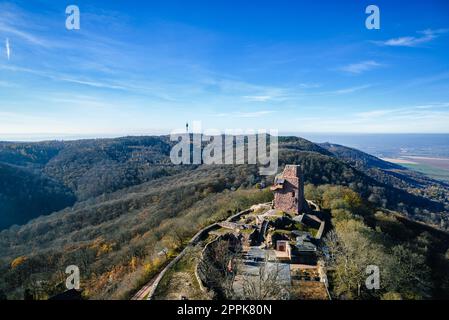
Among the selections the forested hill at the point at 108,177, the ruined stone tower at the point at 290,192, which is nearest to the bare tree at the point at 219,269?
the ruined stone tower at the point at 290,192

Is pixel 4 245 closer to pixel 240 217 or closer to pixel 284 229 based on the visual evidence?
pixel 240 217

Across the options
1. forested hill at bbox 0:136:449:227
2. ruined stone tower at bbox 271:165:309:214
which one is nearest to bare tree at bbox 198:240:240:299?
ruined stone tower at bbox 271:165:309:214

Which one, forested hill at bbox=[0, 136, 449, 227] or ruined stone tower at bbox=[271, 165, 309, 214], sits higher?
ruined stone tower at bbox=[271, 165, 309, 214]

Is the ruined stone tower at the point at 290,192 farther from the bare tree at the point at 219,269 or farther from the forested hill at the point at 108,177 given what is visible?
the forested hill at the point at 108,177

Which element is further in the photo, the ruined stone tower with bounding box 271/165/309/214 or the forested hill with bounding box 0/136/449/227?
the forested hill with bounding box 0/136/449/227

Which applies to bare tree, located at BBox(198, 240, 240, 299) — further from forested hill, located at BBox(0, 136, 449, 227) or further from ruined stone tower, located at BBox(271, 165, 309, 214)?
forested hill, located at BBox(0, 136, 449, 227)

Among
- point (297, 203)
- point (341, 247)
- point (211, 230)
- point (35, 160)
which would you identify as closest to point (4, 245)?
point (211, 230)

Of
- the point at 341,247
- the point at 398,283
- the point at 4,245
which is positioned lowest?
the point at 4,245
